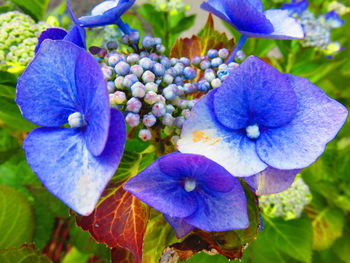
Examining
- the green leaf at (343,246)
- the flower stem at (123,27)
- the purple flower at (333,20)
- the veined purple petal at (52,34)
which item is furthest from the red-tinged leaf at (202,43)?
the green leaf at (343,246)

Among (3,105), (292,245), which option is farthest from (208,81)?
(292,245)

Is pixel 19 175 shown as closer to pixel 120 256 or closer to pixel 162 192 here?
pixel 120 256

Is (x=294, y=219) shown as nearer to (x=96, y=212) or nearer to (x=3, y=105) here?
(x=96, y=212)

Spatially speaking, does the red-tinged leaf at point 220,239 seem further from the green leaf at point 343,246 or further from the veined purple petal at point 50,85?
the green leaf at point 343,246

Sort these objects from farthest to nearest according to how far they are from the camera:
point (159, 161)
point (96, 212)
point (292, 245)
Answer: point (292, 245) → point (96, 212) → point (159, 161)

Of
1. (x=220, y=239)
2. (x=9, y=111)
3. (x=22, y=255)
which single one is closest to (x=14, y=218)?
(x=22, y=255)

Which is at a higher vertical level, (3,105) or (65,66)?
(65,66)

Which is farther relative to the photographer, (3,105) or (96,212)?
(3,105)
